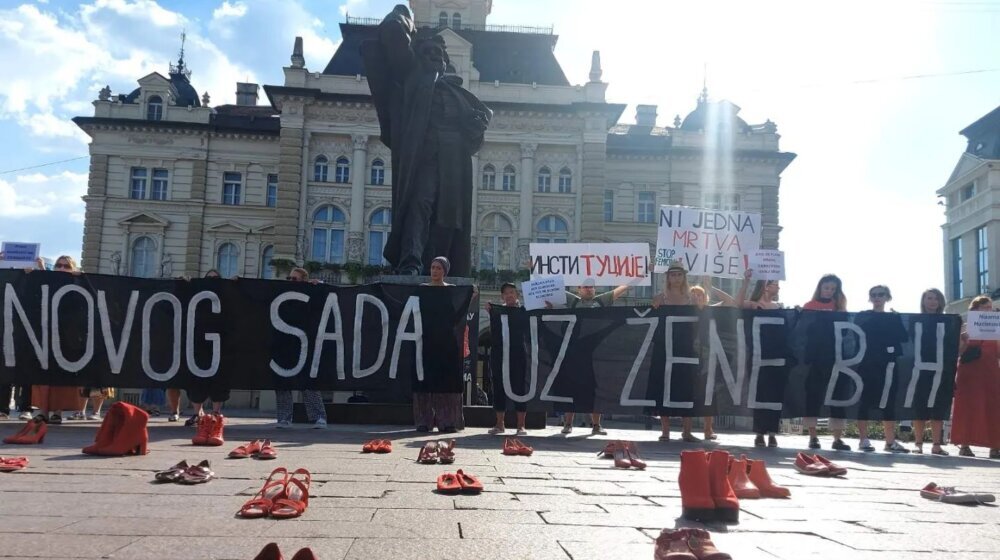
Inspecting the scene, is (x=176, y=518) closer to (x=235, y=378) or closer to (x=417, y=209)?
(x=235, y=378)

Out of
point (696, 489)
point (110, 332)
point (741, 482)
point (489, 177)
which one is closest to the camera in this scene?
point (696, 489)

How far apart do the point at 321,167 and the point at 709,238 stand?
3409cm

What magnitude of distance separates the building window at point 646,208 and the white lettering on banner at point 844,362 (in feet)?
119

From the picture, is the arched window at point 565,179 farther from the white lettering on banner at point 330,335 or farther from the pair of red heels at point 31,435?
the pair of red heels at point 31,435

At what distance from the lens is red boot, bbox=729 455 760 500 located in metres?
4.65

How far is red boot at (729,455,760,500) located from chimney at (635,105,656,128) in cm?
4659

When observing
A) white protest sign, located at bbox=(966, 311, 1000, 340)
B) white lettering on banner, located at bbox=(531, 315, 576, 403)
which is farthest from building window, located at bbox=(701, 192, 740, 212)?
white lettering on banner, located at bbox=(531, 315, 576, 403)

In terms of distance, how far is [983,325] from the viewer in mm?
9273

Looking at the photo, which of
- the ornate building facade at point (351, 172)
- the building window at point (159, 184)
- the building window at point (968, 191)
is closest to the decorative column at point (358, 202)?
the ornate building facade at point (351, 172)

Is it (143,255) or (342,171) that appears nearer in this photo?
(342,171)

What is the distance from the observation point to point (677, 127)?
158 feet

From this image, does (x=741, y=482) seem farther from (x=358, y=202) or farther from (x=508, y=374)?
(x=358, y=202)

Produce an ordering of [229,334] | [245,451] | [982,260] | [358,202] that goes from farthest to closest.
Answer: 1. [982,260]
2. [358,202]
3. [229,334]
4. [245,451]

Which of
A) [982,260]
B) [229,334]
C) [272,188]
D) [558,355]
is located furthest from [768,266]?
[982,260]
